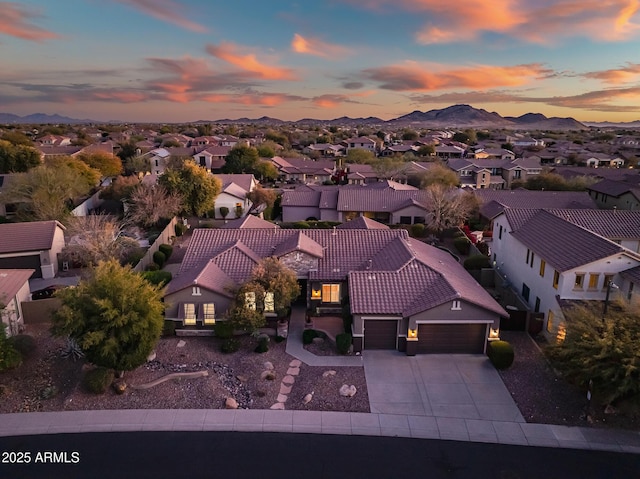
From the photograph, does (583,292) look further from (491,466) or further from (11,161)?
(11,161)

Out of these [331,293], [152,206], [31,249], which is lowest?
[331,293]

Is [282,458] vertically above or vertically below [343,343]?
below

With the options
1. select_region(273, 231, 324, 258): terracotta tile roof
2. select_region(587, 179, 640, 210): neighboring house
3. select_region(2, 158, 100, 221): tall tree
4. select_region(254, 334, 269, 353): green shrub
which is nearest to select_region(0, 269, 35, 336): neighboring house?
select_region(254, 334, 269, 353): green shrub

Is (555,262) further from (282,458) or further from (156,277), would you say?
(156,277)

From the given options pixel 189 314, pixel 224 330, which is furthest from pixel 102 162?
pixel 224 330

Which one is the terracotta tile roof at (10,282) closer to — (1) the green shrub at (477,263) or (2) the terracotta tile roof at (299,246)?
(2) the terracotta tile roof at (299,246)

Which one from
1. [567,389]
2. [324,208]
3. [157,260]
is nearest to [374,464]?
[567,389]

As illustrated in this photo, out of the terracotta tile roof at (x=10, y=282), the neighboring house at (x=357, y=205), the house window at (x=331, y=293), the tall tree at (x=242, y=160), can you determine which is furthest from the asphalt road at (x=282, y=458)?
the tall tree at (x=242, y=160)
